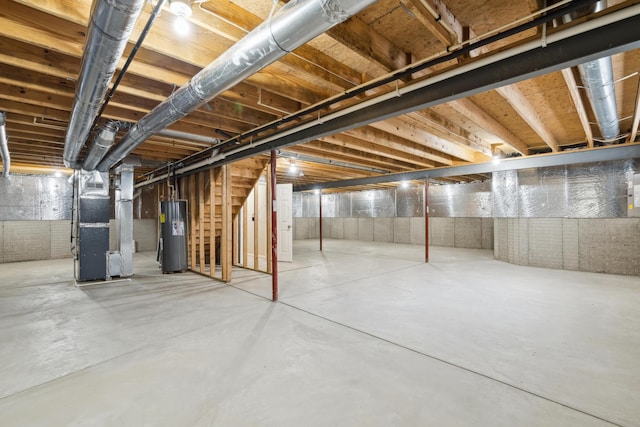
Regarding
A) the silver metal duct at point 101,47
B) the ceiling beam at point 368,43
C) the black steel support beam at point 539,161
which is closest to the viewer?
the silver metal duct at point 101,47

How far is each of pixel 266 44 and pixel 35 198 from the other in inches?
334

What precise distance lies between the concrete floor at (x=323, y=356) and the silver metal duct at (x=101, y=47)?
185 centimetres

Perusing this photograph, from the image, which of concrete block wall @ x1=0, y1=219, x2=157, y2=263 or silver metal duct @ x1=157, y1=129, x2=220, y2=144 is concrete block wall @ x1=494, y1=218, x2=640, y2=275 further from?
concrete block wall @ x1=0, y1=219, x2=157, y2=263

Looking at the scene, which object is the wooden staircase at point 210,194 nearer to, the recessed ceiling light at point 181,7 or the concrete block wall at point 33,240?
the recessed ceiling light at point 181,7

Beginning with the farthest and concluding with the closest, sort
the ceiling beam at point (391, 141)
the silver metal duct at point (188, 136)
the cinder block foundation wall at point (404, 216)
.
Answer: the cinder block foundation wall at point (404, 216) → the ceiling beam at point (391, 141) → the silver metal duct at point (188, 136)

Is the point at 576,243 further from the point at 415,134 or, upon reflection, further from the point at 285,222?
the point at 285,222

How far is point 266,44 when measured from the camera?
1.42 metres

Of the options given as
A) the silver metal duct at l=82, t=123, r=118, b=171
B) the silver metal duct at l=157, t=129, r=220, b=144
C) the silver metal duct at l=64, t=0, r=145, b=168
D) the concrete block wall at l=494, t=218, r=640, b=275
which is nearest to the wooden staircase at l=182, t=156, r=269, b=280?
the silver metal duct at l=157, t=129, r=220, b=144

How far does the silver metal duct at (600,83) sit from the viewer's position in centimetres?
150

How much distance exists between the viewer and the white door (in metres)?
6.50

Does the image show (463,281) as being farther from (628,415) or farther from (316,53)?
(316,53)

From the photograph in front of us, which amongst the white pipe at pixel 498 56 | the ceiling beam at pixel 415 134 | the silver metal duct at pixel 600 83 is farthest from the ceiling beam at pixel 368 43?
the ceiling beam at pixel 415 134

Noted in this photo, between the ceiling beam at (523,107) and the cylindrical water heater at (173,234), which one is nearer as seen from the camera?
the ceiling beam at (523,107)

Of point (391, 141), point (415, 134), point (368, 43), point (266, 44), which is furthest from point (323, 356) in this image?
point (391, 141)
